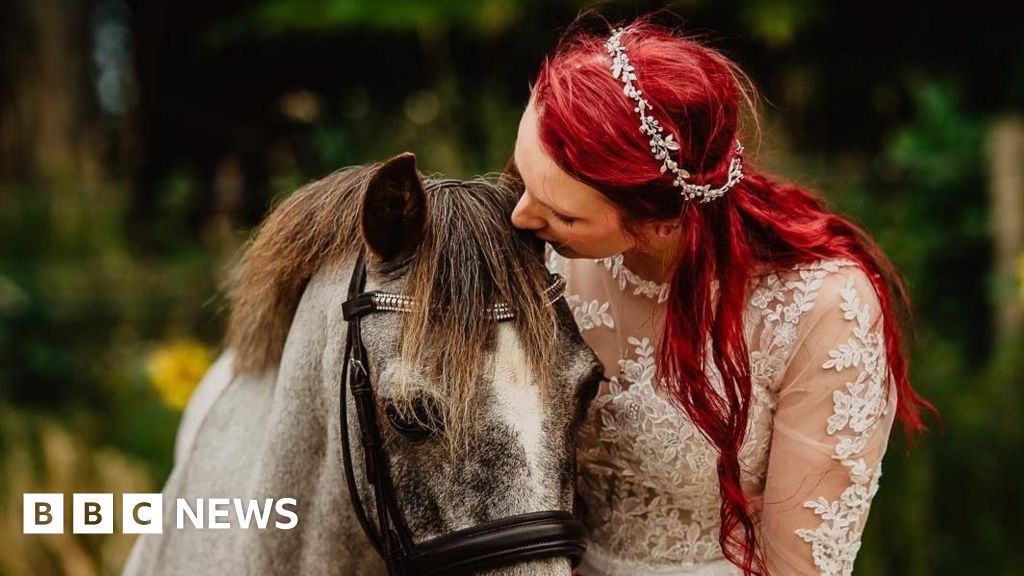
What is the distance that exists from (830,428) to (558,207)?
2.19 ft

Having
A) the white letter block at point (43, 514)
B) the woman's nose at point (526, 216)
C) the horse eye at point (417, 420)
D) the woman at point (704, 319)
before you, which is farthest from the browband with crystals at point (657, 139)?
the white letter block at point (43, 514)

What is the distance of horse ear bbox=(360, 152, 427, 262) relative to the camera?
1905 millimetres

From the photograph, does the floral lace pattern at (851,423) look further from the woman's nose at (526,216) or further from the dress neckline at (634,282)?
the woman's nose at (526,216)

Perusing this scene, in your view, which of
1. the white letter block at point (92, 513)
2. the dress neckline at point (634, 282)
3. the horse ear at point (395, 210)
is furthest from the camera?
the white letter block at point (92, 513)

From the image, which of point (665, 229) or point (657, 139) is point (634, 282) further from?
point (657, 139)

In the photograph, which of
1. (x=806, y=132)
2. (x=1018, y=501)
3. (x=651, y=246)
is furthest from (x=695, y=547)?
(x=806, y=132)

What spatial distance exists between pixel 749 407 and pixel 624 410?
25cm

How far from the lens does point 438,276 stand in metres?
1.94

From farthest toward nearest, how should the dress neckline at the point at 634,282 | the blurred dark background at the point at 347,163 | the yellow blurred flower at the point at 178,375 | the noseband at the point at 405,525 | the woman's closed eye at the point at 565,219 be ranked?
the yellow blurred flower at the point at 178,375 → the blurred dark background at the point at 347,163 → the dress neckline at the point at 634,282 → the woman's closed eye at the point at 565,219 → the noseband at the point at 405,525

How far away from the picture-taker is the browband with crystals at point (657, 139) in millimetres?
1932

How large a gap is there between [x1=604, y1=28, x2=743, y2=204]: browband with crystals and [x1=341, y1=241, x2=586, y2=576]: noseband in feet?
0.99

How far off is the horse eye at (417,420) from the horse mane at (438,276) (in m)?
0.02

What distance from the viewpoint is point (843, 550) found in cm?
213

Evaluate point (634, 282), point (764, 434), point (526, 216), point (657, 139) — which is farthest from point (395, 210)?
point (764, 434)
